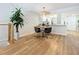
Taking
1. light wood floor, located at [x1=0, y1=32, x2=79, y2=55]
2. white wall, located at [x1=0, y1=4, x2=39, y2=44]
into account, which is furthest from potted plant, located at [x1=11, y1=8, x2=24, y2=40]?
light wood floor, located at [x1=0, y1=32, x2=79, y2=55]

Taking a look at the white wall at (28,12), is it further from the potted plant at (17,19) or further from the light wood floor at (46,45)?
the light wood floor at (46,45)

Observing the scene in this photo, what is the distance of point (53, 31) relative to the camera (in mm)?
3266

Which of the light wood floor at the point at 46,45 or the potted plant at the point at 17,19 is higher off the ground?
the potted plant at the point at 17,19

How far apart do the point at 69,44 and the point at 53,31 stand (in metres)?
0.55

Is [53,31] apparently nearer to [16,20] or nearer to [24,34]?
[24,34]

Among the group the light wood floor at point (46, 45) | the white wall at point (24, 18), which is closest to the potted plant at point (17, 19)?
the white wall at point (24, 18)

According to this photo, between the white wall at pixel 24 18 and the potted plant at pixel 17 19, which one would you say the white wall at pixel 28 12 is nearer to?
the white wall at pixel 24 18

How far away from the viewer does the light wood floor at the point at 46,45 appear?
3.04 meters

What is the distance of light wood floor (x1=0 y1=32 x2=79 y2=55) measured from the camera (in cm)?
304

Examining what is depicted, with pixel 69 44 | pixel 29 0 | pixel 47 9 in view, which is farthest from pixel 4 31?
pixel 69 44

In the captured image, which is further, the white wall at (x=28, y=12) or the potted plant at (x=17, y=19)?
the potted plant at (x=17, y=19)

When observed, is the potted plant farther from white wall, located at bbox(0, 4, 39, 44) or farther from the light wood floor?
the light wood floor

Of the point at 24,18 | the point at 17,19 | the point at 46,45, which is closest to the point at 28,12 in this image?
the point at 24,18

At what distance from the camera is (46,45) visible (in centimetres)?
334
